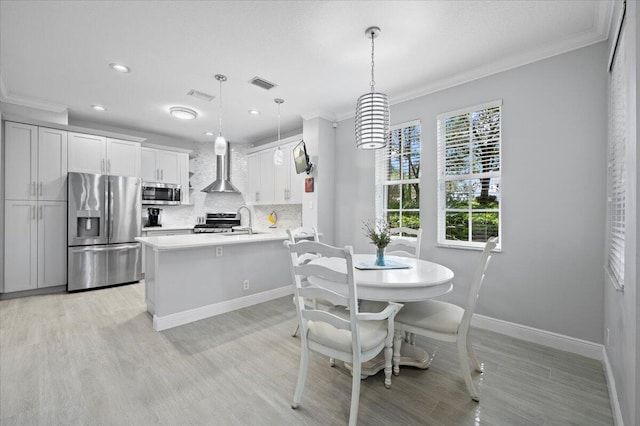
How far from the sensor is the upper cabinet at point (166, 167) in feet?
17.2

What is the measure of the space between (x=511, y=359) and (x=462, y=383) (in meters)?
0.68

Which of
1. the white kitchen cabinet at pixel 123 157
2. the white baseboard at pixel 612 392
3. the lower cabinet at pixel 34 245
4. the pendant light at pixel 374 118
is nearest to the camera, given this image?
the white baseboard at pixel 612 392

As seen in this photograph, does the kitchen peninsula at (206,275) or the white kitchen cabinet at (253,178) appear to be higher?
the white kitchen cabinet at (253,178)

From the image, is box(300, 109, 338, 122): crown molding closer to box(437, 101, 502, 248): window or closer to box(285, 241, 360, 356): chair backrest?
box(437, 101, 502, 248): window

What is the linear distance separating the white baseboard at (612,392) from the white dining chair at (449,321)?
0.70m

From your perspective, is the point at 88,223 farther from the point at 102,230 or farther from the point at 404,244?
the point at 404,244

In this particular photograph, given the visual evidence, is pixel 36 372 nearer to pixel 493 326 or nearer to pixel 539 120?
pixel 493 326

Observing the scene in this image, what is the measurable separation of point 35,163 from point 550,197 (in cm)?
638

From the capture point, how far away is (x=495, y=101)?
2.93 m

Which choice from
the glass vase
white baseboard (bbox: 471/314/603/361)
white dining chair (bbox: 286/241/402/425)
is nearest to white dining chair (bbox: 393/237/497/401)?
white dining chair (bbox: 286/241/402/425)

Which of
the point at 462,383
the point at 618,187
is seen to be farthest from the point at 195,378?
the point at 618,187

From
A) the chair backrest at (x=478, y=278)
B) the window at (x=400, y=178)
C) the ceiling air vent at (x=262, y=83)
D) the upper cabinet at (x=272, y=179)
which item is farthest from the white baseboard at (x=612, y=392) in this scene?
the ceiling air vent at (x=262, y=83)

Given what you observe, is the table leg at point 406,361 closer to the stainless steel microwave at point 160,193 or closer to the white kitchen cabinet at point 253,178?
the white kitchen cabinet at point 253,178

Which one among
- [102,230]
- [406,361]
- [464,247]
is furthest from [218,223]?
[406,361]
